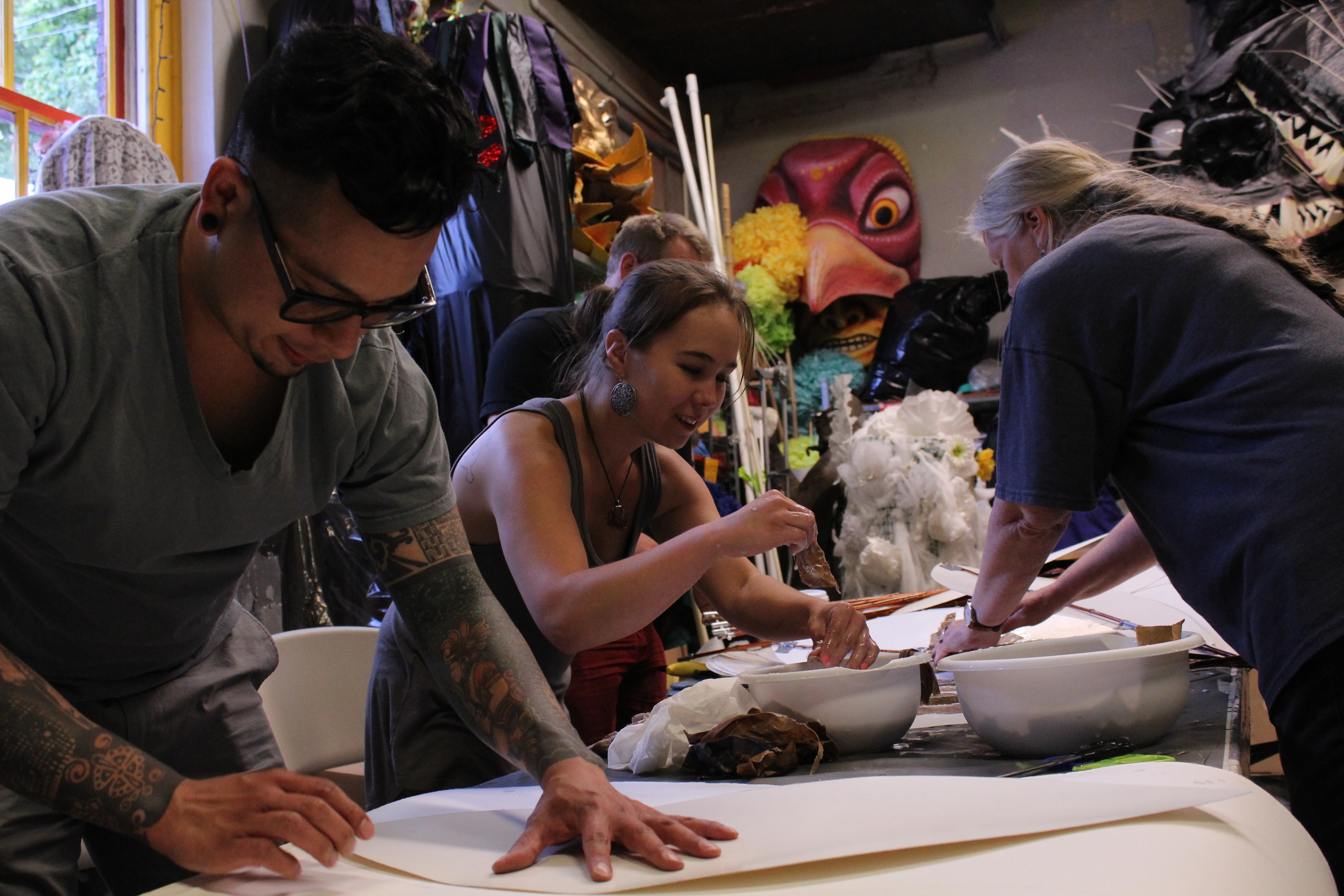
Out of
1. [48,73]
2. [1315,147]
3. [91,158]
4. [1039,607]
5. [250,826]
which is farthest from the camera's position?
[1315,147]

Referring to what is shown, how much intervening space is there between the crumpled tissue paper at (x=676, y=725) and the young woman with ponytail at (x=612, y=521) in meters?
0.15

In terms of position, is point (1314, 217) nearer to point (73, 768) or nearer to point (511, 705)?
point (511, 705)

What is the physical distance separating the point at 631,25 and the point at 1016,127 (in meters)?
2.38

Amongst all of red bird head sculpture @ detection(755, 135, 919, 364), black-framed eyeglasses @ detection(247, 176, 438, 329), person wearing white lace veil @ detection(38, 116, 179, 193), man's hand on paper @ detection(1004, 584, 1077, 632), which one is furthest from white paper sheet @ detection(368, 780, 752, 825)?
red bird head sculpture @ detection(755, 135, 919, 364)

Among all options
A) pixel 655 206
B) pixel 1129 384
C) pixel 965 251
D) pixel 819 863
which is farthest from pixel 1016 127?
pixel 819 863

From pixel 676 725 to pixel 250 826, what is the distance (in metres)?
0.50

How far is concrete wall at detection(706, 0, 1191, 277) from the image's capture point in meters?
5.50

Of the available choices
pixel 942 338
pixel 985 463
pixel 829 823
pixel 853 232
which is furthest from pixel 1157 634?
pixel 853 232

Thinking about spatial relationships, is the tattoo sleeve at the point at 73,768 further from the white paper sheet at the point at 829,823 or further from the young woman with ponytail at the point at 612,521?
the young woman with ponytail at the point at 612,521

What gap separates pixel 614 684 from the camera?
5.55ft

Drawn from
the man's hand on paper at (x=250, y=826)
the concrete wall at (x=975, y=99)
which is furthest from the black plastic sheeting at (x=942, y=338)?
the man's hand on paper at (x=250, y=826)

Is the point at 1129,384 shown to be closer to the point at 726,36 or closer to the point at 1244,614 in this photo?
the point at 1244,614

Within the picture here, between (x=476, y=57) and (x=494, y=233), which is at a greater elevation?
(x=476, y=57)

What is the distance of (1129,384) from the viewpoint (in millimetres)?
1215
